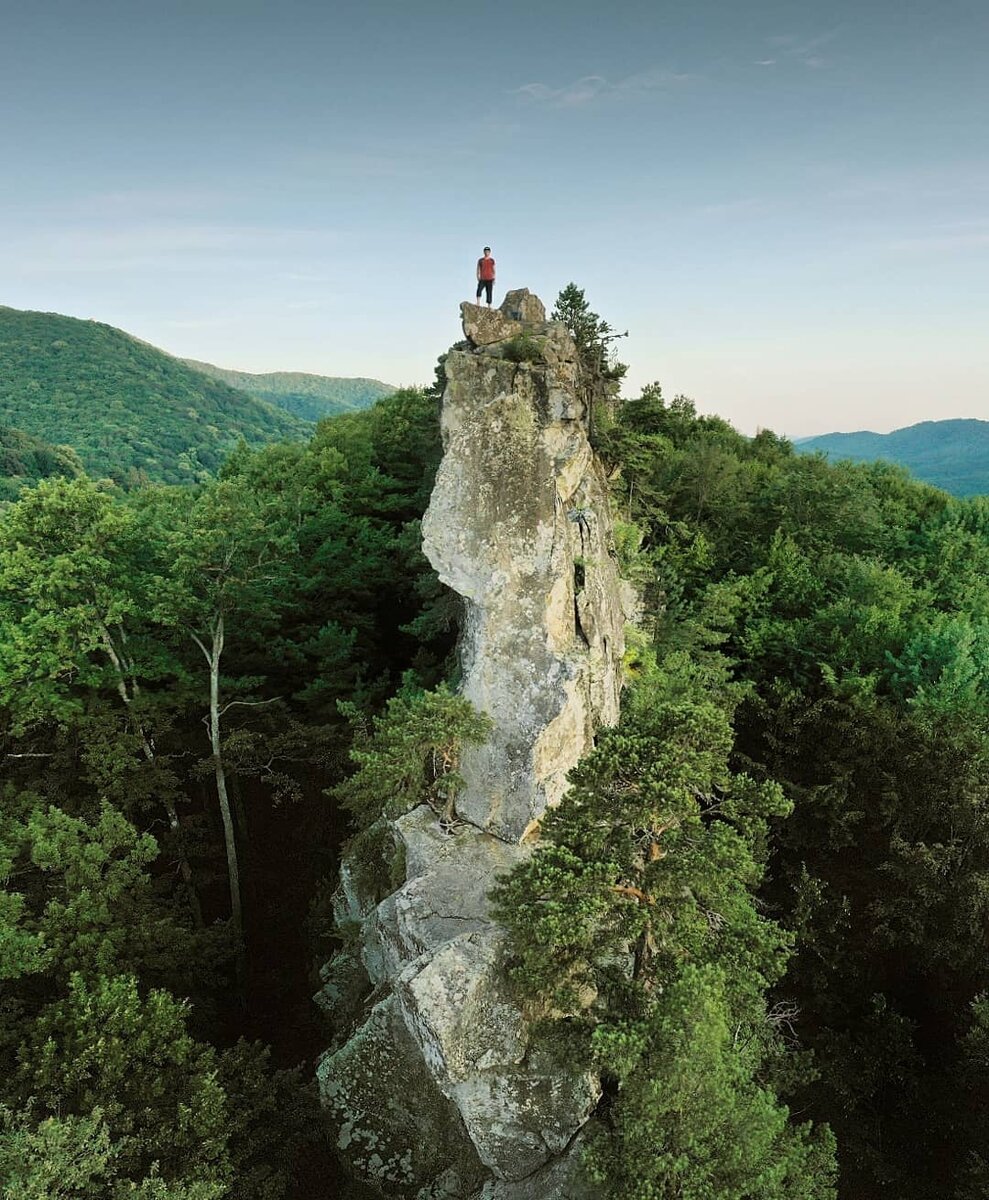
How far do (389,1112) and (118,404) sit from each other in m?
166

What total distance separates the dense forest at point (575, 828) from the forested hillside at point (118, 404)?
98507 millimetres

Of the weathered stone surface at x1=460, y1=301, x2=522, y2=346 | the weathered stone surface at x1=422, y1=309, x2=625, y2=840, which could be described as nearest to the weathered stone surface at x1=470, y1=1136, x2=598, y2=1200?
the weathered stone surface at x1=422, y1=309, x2=625, y2=840

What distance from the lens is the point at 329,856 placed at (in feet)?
83.0

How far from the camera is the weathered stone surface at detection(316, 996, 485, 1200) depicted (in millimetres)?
15031

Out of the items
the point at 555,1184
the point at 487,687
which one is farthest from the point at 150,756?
the point at 555,1184

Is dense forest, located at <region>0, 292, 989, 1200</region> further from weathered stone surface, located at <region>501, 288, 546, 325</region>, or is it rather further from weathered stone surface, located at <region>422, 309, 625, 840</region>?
weathered stone surface, located at <region>501, 288, 546, 325</region>

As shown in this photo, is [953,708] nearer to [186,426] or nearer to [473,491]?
[473,491]

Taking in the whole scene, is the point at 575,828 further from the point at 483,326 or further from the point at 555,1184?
the point at 483,326

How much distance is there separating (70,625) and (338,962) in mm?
11834

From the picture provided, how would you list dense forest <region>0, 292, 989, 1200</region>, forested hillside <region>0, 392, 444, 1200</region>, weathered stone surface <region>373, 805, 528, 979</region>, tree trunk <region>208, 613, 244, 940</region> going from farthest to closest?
tree trunk <region>208, 613, 244, 940</region> < weathered stone surface <region>373, 805, 528, 979</region> < forested hillside <region>0, 392, 444, 1200</region> < dense forest <region>0, 292, 989, 1200</region>

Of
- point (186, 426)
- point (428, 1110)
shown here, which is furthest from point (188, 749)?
point (186, 426)

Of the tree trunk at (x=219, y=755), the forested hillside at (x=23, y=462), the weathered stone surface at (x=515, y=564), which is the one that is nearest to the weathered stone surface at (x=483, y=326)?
the weathered stone surface at (x=515, y=564)

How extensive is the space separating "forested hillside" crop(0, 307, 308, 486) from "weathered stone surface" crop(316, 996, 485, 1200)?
109576mm

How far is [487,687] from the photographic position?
16156mm
